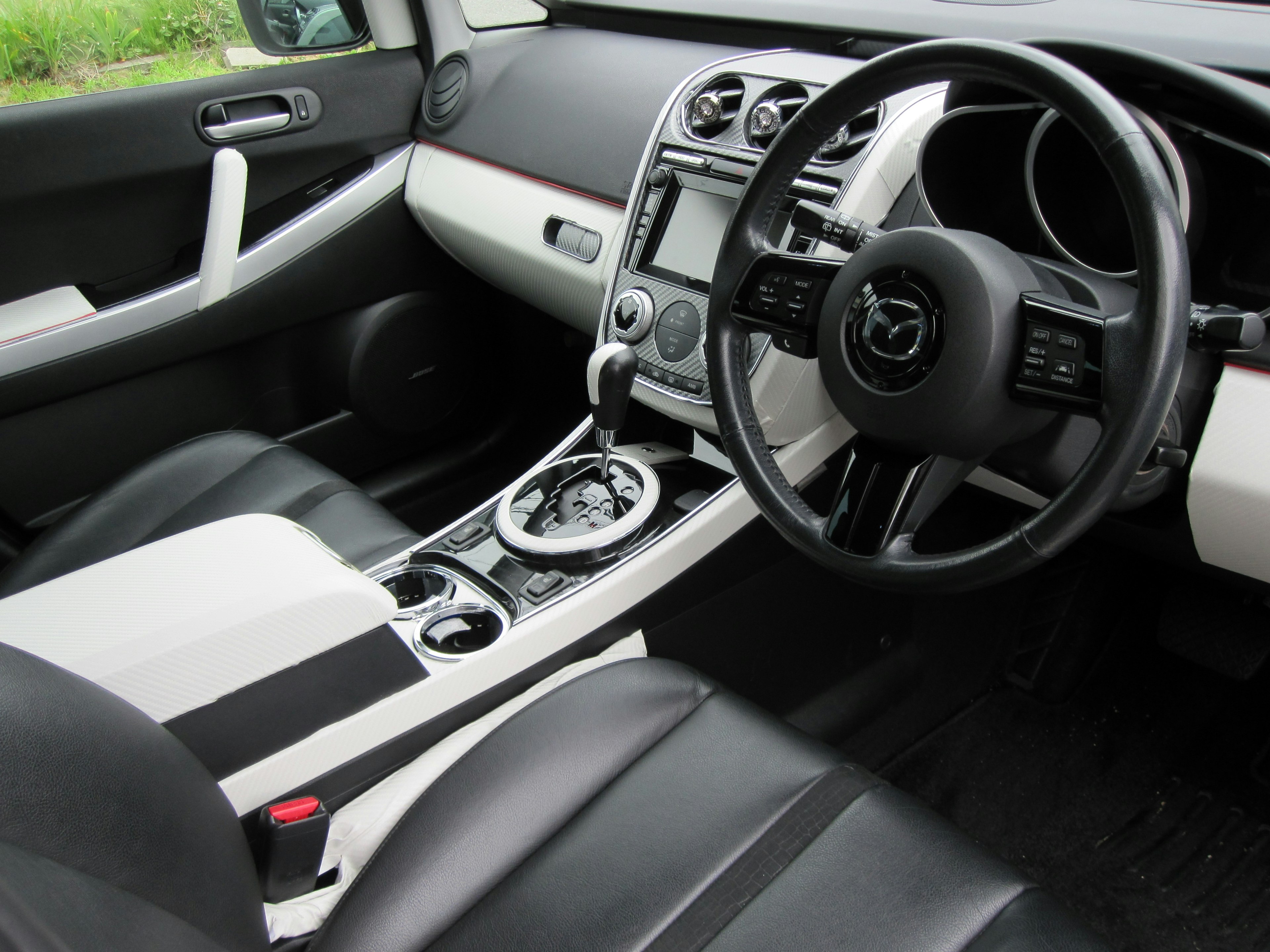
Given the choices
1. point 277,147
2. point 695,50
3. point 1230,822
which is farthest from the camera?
point 277,147

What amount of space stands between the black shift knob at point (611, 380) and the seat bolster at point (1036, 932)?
669 millimetres

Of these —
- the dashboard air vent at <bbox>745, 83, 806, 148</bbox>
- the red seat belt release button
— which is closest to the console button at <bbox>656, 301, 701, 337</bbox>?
the dashboard air vent at <bbox>745, 83, 806, 148</bbox>

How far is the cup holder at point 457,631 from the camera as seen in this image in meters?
1.07

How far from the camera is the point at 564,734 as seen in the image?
950 millimetres

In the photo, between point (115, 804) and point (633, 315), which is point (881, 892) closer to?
point (115, 804)

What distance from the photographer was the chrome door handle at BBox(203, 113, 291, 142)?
64.6 inches

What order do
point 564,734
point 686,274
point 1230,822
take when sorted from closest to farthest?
point 564,734
point 686,274
point 1230,822

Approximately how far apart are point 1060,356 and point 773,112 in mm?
646

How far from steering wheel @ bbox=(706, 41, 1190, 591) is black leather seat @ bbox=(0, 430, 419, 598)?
55 cm

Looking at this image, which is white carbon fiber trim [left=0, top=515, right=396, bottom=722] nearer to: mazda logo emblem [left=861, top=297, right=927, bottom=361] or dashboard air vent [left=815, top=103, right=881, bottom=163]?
mazda logo emblem [left=861, top=297, right=927, bottom=361]

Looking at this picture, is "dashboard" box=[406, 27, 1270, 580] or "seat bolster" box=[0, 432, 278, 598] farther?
"seat bolster" box=[0, 432, 278, 598]

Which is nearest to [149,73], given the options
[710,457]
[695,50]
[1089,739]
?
[695,50]

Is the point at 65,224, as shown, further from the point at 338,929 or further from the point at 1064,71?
the point at 1064,71

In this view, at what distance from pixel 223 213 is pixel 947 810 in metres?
1.51
